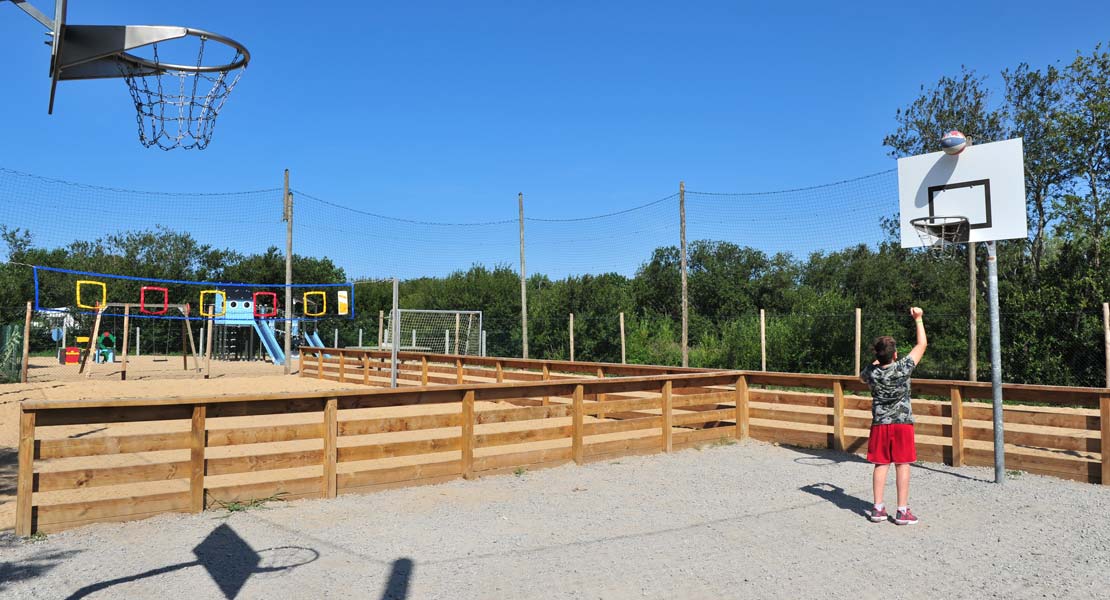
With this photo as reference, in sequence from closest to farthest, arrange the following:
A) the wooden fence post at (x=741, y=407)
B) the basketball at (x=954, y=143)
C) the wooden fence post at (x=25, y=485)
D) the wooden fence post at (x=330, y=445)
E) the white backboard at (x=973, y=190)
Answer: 1. the wooden fence post at (x=25, y=485)
2. the wooden fence post at (x=330, y=445)
3. the white backboard at (x=973, y=190)
4. the basketball at (x=954, y=143)
5. the wooden fence post at (x=741, y=407)

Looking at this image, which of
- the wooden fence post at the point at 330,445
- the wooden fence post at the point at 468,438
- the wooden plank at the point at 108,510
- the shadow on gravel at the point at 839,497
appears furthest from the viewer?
the wooden fence post at the point at 468,438

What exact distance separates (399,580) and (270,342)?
2787cm

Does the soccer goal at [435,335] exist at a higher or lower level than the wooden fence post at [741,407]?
higher

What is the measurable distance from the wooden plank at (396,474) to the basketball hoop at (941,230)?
17.1ft

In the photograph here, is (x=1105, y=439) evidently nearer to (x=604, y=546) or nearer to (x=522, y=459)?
(x=604, y=546)

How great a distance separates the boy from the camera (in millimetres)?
5902

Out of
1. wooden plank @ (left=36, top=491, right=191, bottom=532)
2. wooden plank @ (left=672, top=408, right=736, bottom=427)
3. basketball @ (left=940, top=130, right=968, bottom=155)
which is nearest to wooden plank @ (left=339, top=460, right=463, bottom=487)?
wooden plank @ (left=36, top=491, right=191, bottom=532)

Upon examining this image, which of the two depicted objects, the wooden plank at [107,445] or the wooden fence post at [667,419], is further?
the wooden fence post at [667,419]

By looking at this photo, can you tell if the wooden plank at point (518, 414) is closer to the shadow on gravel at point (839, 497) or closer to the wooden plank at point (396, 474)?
the wooden plank at point (396, 474)

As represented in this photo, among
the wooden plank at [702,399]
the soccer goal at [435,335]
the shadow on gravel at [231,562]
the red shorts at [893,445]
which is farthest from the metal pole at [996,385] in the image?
the soccer goal at [435,335]

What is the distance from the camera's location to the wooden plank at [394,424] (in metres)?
6.73

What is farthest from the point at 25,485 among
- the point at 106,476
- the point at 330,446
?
the point at 330,446

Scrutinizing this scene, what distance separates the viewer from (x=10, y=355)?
1981 cm

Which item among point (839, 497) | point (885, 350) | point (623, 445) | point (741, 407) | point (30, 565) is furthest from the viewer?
point (741, 407)
